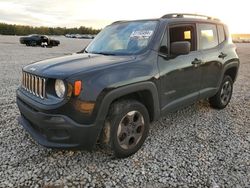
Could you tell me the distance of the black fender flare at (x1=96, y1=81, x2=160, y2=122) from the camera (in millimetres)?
3393

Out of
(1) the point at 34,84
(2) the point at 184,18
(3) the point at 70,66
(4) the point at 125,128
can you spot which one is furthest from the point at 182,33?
(1) the point at 34,84

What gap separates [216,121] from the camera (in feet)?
18.0

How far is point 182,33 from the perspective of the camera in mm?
4816

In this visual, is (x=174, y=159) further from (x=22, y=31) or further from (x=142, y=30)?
(x=22, y=31)

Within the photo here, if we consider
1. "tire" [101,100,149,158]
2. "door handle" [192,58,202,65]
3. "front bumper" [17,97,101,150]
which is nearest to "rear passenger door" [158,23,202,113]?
"door handle" [192,58,202,65]

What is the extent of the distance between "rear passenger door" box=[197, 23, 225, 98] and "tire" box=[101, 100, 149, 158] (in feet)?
5.75

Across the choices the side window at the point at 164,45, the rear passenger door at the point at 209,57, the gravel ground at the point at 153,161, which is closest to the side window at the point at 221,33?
the rear passenger door at the point at 209,57

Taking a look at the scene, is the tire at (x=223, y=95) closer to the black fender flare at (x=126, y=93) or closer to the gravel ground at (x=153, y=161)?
the gravel ground at (x=153, y=161)

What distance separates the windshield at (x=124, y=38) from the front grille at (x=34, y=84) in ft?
4.04

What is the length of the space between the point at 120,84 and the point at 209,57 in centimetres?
245

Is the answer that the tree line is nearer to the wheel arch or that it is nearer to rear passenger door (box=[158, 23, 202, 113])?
the wheel arch

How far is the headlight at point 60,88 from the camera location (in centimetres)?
333

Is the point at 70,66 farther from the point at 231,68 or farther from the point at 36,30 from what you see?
the point at 36,30

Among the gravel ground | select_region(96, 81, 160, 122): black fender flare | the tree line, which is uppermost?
the tree line
